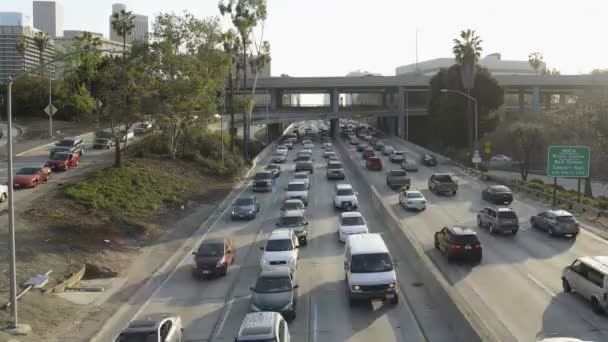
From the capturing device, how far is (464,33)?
256 ft

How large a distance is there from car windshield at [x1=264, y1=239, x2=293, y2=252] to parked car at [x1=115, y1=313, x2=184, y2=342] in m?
9.43

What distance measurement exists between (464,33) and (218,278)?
58.9m

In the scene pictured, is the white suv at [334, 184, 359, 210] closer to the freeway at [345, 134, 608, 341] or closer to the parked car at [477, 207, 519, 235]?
the freeway at [345, 134, 608, 341]

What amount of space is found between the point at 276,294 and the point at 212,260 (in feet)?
23.4

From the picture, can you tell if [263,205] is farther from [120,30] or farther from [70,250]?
[120,30]

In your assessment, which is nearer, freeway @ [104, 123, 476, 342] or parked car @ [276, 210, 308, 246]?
freeway @ [104, 123, 476, 342]

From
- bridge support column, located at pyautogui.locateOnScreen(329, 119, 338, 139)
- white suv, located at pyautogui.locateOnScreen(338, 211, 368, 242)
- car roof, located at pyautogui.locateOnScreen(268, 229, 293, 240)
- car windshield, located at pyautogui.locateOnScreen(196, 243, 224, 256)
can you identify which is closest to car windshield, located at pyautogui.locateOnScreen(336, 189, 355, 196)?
white suv, located at pyautogui.locateOnScreen(338, 211, 368, 242)

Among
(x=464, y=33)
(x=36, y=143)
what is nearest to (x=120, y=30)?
(x=36, y=143)

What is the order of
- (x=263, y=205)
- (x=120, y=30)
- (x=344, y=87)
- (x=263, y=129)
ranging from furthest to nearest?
(x=263, y=129) → (x=344, y=87) → (x=120, y=30) → (x=263, y=205)

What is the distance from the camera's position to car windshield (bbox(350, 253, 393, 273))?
74.0 feet

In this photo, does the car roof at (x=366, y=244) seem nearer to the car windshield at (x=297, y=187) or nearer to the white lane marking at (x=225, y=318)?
the white lane marking at (x=225, y=318)

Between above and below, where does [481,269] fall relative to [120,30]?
below

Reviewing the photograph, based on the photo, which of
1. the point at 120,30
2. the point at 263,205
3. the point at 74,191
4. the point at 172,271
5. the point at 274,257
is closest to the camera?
the point at 274,257

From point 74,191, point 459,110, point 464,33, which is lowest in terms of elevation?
point 74,191
